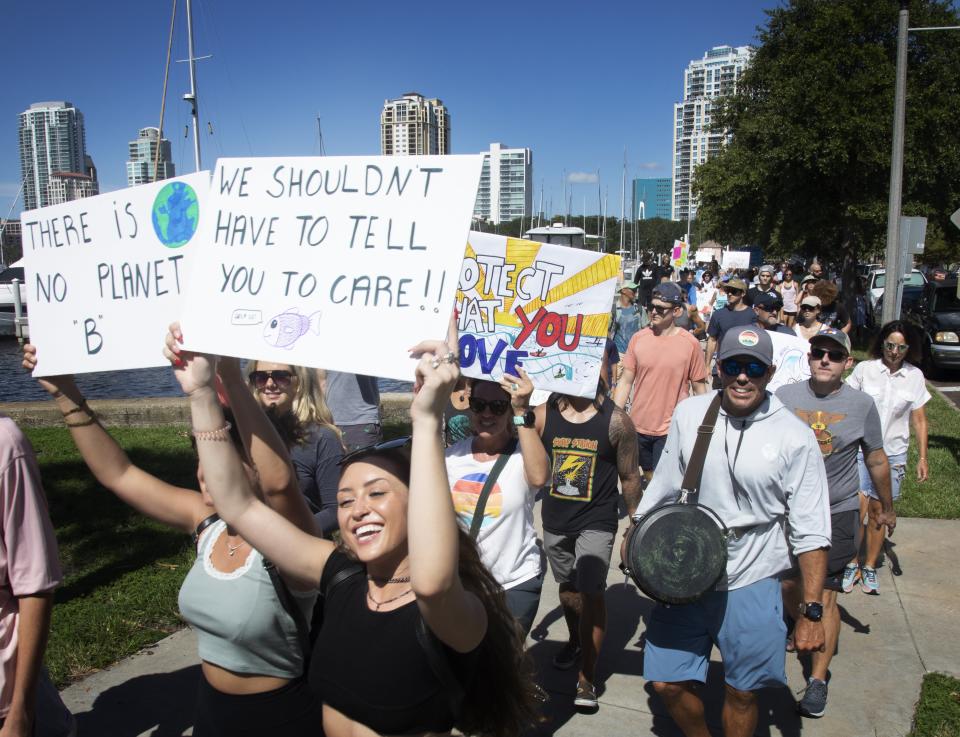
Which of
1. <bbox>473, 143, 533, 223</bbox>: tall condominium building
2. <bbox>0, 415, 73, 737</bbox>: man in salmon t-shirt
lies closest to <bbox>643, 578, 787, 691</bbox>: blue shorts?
<bbox>0, 415, 73, 737</bbox>: man in salmon t-shirt

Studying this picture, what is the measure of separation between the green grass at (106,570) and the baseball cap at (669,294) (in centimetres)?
419

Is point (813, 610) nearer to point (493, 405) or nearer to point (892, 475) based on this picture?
point (493, 405)

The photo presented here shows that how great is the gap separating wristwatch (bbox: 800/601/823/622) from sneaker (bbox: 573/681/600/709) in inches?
54.3

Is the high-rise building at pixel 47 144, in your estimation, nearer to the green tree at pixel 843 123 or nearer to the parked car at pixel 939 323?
the green tree at pixel 843 123

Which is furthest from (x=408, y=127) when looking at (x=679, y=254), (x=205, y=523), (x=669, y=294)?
(x=205, y=523)

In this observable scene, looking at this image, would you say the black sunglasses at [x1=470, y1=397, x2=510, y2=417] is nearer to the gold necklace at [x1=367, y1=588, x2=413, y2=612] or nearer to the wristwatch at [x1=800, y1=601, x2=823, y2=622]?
the wristwatch at [x1=800, y1=601, x2=823, y2=622]

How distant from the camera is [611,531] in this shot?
455 centimetres

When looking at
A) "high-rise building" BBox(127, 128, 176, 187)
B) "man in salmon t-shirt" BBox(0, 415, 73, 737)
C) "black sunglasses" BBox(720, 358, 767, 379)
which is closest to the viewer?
"man in salmon t-shirt" BBox(0, 415, 73, 737)

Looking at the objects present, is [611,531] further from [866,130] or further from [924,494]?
[866,130]

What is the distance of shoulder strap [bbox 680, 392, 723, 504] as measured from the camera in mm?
3486

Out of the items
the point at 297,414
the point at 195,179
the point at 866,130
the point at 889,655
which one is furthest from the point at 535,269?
the point at 866,130

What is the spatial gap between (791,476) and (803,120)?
2217cm

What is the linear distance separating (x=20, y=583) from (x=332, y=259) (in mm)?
1420

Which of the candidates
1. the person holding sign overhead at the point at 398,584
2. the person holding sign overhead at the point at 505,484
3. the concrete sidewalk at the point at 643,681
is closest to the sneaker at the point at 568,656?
the concrete sidewalk at the point at 643,681
